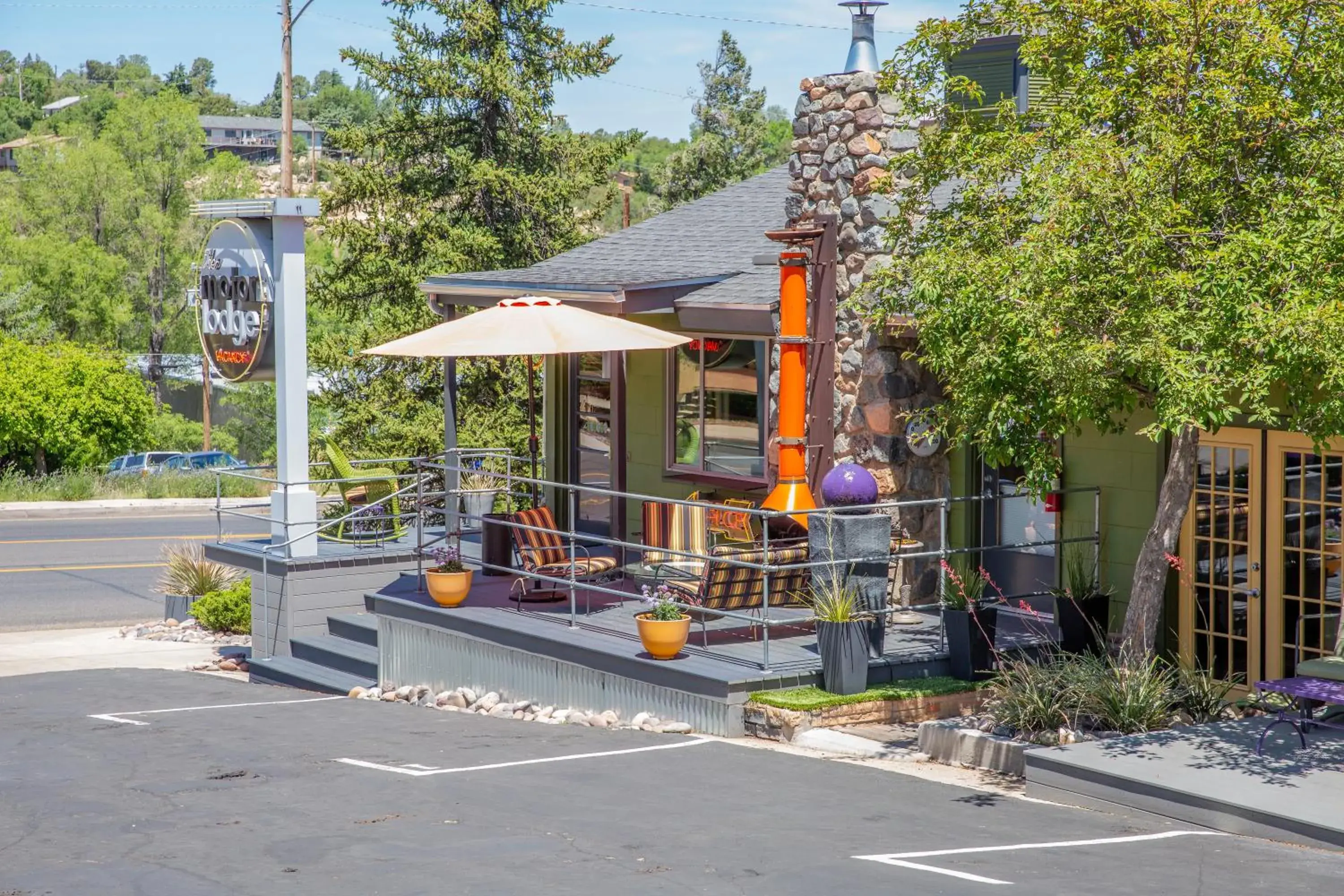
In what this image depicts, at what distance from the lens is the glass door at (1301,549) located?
11273 mm

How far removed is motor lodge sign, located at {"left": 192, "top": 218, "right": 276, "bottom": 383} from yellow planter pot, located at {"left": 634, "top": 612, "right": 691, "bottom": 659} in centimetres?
605

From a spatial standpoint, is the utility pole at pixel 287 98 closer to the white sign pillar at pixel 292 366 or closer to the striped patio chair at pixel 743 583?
the white sign pillar at pixel 292 366

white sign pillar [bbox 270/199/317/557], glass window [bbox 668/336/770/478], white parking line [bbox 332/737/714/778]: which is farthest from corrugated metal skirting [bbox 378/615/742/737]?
glass window [bbox 668/336/770/478]

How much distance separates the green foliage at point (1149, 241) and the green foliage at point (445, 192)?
18.7 m

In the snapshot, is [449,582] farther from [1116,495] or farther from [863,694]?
[1116,495]

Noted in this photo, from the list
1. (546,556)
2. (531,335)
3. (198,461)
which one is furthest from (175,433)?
(531,335)

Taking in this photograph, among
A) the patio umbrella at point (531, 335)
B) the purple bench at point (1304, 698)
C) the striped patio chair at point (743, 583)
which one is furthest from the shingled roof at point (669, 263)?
the purple bench at point (1304, 698)

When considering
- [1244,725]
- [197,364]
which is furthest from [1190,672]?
[197,364]

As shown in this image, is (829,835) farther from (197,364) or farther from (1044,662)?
(197,364)

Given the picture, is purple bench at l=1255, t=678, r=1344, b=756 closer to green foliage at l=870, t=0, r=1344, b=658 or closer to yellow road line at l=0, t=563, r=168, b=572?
green foliage at l=870, t=0, r=1344, b=658

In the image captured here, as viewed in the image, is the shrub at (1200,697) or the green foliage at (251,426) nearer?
the shrub at (1200,697)

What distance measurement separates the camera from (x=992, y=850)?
796 centimetres

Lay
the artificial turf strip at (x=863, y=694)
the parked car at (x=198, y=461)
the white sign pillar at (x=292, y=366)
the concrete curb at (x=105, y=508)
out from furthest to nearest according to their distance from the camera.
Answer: the parked car at (x=198, y=461)
the concrete curb at (x=105, y=508)
the white sign pillar at (x=292, y=366)
the artificial turf strip at (x=863, y=694)

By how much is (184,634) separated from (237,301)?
5.31m
